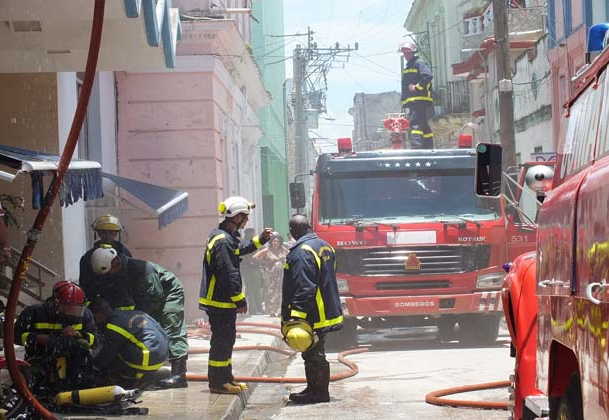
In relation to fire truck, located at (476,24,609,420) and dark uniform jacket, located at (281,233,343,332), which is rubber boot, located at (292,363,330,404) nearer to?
dark uniform jacket, located at (281,233,343,332)

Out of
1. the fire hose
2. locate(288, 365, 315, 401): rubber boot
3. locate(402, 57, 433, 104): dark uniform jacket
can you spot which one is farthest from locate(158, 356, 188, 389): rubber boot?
locate(402, 57, 433, 104): dark uniform jacket

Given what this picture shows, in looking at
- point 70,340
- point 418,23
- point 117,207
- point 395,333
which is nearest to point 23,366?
point 70,340

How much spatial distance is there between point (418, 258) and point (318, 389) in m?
5.55

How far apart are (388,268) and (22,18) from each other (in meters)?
6.37

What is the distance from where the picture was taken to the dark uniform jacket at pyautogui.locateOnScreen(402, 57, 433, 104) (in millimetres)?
19281

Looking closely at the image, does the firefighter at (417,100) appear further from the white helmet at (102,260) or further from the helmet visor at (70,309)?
Answer: the helmet visor at (70,309)

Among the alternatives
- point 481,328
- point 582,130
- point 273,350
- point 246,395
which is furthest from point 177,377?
point 582,130

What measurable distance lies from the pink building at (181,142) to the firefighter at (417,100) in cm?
307

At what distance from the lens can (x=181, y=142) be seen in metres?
20.6

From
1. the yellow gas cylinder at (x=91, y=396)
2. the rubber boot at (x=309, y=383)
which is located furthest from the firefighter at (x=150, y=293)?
the yellow gas cylinder at (x=91, y=396)

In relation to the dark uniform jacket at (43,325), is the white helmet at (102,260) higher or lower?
higher

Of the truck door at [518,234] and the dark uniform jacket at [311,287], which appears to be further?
the truck door at [518,234]

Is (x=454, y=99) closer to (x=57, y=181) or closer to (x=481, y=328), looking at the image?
(x=481, y=328)

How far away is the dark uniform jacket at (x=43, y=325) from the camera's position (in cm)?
916
